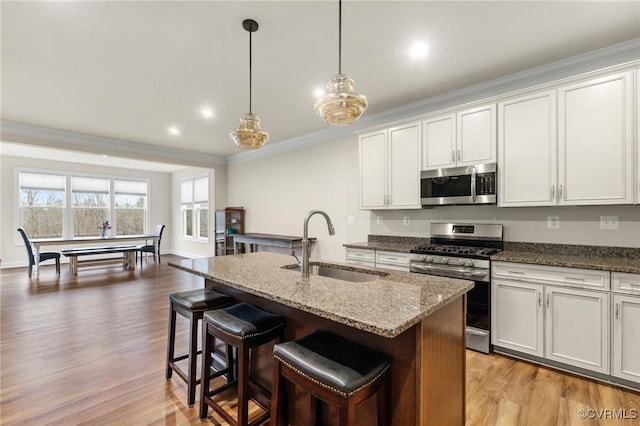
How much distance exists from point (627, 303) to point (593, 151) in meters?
1.20

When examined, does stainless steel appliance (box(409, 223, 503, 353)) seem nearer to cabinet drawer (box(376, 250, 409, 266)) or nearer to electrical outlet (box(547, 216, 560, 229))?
cabinet drawer (box(376, 250, 409, 266))

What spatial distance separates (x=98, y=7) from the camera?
2076 mm

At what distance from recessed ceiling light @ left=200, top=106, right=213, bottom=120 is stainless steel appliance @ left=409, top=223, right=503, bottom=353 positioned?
3.21m

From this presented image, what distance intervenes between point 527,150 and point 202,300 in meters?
3.08

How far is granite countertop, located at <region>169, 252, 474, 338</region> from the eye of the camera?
1.17 metres

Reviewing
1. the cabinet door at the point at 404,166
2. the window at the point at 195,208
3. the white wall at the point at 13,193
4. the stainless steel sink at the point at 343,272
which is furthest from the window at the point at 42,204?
the cabinet door at the point at 404,166

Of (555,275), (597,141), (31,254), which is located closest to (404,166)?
(597,141)

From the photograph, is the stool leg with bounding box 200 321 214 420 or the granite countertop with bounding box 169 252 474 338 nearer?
the granite countertop with bounding box 169 252 474 338

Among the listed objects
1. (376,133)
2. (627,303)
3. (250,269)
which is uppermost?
(376,133)

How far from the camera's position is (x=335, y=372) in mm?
1226

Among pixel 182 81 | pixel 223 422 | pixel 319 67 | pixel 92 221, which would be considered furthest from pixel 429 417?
pixel 92 221

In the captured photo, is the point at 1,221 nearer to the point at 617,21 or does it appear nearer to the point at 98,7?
the point at 98,7

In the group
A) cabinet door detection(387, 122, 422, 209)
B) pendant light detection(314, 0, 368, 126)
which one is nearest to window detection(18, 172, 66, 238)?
cabinet door detection(387, 122, 422, 209)

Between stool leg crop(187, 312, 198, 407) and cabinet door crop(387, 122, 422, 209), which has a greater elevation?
cabinet door crop(387, 122, 422, 209)
